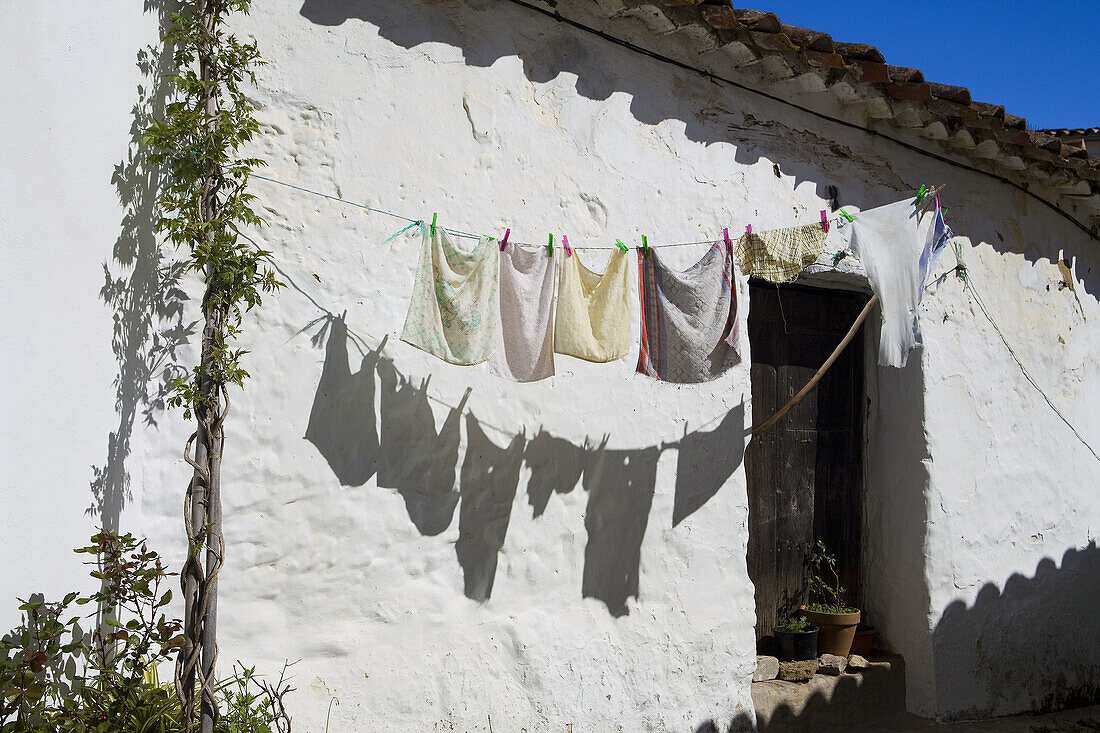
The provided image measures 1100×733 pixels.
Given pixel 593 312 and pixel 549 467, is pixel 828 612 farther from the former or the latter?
pixel 593 312

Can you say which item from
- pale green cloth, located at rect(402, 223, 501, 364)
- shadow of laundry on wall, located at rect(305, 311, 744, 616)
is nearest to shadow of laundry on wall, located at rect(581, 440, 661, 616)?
shadow of laundry on wall, located at rect(305, 311, 744, 616)

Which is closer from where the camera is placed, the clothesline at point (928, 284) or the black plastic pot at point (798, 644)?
the clothesline at point (928, 284)

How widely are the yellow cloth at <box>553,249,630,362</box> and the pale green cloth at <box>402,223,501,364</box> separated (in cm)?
30

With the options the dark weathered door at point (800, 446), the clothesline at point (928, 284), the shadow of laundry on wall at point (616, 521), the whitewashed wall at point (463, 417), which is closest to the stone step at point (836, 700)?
the whitewashed wall at point (463, 417)

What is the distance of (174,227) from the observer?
2.70 metres

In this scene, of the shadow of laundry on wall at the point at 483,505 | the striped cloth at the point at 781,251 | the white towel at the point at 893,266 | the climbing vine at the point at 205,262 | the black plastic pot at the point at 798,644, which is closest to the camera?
the climbing vine at the point at 205,262

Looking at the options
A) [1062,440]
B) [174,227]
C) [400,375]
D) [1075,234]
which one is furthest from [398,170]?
[1075,234]

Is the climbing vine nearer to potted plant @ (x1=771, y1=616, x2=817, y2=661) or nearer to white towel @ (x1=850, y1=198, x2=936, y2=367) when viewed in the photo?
white towel @ (x1=850, y1=198, x2=936, y2=367)

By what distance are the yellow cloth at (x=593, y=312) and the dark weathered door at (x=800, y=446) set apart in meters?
1.42

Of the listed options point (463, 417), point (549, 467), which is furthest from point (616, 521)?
point (463, 417)

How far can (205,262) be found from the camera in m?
2.70

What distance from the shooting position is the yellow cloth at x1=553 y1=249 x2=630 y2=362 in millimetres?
3422

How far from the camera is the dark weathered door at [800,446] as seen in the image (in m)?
4.76

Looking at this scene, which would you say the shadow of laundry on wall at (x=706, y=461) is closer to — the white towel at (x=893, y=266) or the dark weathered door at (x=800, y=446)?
the dark weathered door at (x=800, y=446)
